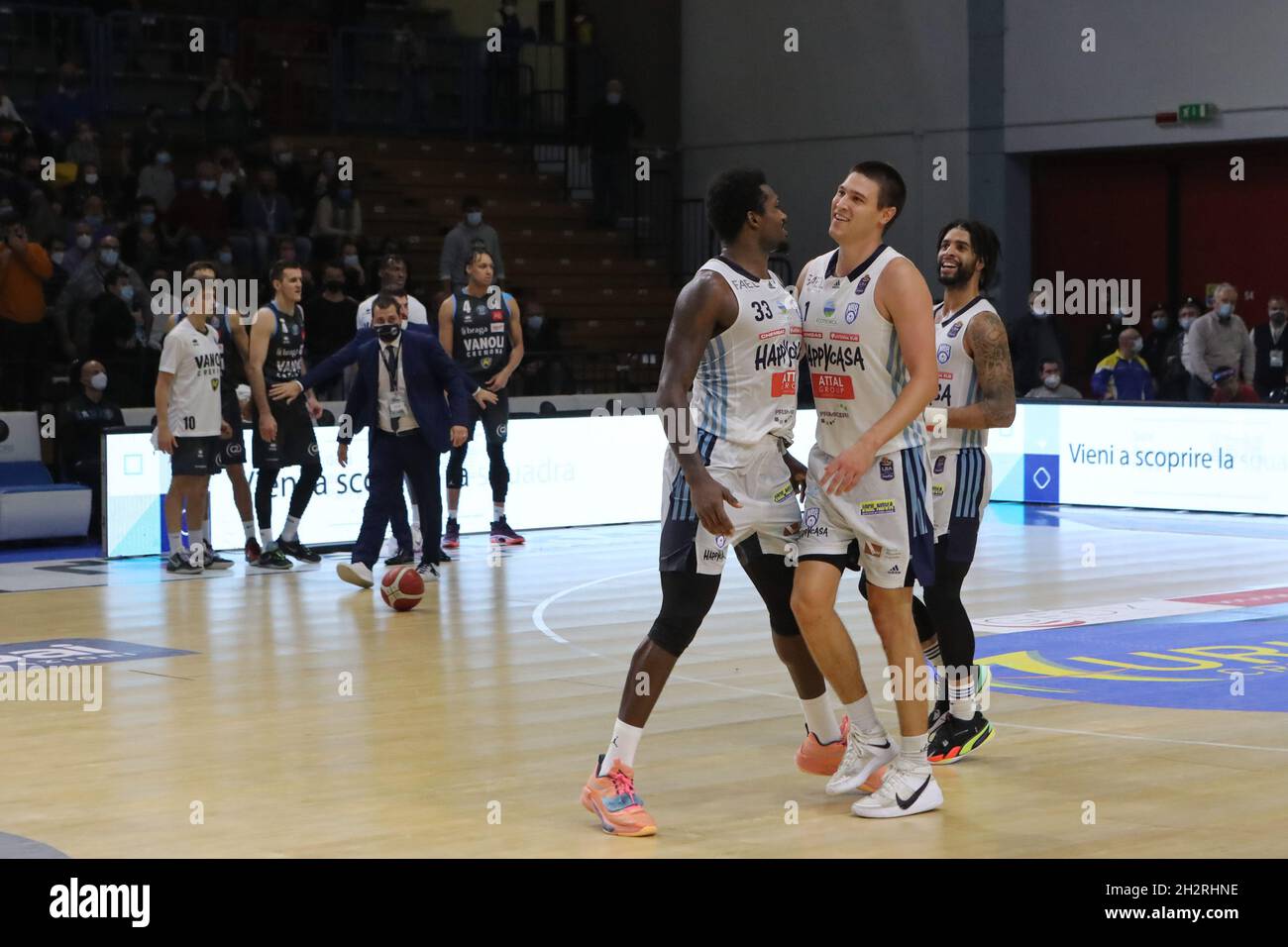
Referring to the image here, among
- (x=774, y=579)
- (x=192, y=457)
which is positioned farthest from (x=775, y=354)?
(x=192, y=457)

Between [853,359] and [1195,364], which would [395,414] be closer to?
[853,359]

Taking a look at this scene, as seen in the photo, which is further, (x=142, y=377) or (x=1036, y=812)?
(x=142, y=377)

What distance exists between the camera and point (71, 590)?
12.7m

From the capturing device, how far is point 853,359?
6508 mm

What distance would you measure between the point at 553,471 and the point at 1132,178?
1117 cm

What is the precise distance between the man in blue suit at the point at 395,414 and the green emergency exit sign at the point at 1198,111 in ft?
42.9

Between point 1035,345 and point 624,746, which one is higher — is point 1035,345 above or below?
above

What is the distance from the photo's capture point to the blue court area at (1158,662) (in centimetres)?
876

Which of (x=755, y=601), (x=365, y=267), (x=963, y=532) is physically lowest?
(x=755, y=601)

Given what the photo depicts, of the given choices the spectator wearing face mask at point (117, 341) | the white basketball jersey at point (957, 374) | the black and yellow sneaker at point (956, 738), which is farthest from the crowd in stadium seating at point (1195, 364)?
the black and yellow sneaker at point (956, 738)

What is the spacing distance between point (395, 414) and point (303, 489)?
1819 millimetres

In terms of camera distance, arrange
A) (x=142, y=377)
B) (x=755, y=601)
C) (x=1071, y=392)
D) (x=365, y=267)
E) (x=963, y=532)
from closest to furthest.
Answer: (x=963, y=532)
(x=755, y=601)
(x=142, y=377)
(x=1071, y=392)
(x=365, y=267)
